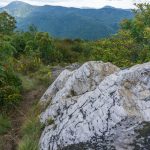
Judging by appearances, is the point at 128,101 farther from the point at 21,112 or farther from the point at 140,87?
the point at 21,112

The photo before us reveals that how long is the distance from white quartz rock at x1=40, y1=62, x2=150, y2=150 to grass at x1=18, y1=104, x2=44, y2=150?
19 cm

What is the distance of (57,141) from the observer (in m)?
7.46

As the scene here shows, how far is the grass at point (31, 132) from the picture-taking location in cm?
779

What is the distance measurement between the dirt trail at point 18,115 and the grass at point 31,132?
0.24 m

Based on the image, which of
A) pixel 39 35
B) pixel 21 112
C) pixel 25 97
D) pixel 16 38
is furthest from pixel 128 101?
pixel 16 38

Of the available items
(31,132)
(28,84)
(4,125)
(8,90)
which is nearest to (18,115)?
(8,90)

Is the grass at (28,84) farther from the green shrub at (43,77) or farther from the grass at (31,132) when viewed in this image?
the grass at (31,132)

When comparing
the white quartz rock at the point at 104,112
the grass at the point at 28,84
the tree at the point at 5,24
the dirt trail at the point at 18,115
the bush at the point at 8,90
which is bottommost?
the tree at the point at 5,24

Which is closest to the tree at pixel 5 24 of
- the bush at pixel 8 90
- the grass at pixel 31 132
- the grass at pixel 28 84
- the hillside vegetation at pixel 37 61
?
the hillside vegetation at pixel 37 61

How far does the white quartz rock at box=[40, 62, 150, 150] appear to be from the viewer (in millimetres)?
6566

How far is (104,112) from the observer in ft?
22.8

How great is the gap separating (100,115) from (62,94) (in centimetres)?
240

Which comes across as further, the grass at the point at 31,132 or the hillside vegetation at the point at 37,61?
the hillside vegetation at the point at 37,61

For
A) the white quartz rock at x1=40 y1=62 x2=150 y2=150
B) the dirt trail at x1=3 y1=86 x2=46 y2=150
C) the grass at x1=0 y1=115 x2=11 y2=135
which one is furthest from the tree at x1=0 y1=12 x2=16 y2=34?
the white quartz rock at x1=40 y1=62 x2=150 y2=150
